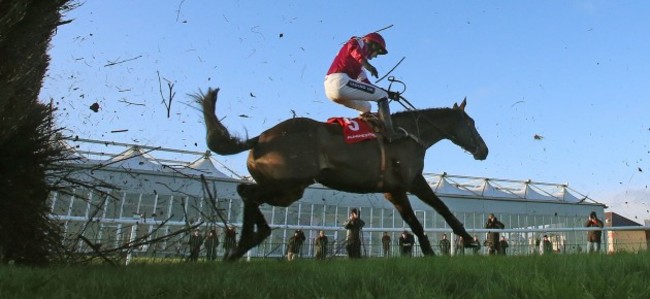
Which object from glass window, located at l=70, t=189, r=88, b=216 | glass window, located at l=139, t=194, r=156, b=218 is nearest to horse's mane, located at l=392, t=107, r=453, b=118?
glass window, located at l=70, t=189, r=88, b=216

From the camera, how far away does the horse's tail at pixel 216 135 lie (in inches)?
239

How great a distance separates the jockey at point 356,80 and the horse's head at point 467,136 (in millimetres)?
1531

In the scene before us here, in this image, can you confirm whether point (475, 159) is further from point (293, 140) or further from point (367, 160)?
point (293, 140)

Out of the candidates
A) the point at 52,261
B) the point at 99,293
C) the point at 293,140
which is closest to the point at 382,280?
the point at 99,293

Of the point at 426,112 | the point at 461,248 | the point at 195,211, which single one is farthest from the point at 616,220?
the point at 426,112

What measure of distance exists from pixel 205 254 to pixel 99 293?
4.72m

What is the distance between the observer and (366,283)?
3111 mm

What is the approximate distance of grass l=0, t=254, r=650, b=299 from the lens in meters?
2.78

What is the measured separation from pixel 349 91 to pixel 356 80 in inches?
7.6

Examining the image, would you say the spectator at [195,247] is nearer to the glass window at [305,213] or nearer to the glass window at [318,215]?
the glass window at [305,213]

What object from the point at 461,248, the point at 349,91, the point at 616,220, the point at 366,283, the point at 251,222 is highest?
the point at 616,220

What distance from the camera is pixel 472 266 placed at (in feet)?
12.9

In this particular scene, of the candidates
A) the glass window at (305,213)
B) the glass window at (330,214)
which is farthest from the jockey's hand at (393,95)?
the glass window at (330,214)

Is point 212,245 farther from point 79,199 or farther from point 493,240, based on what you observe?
point 493,240
